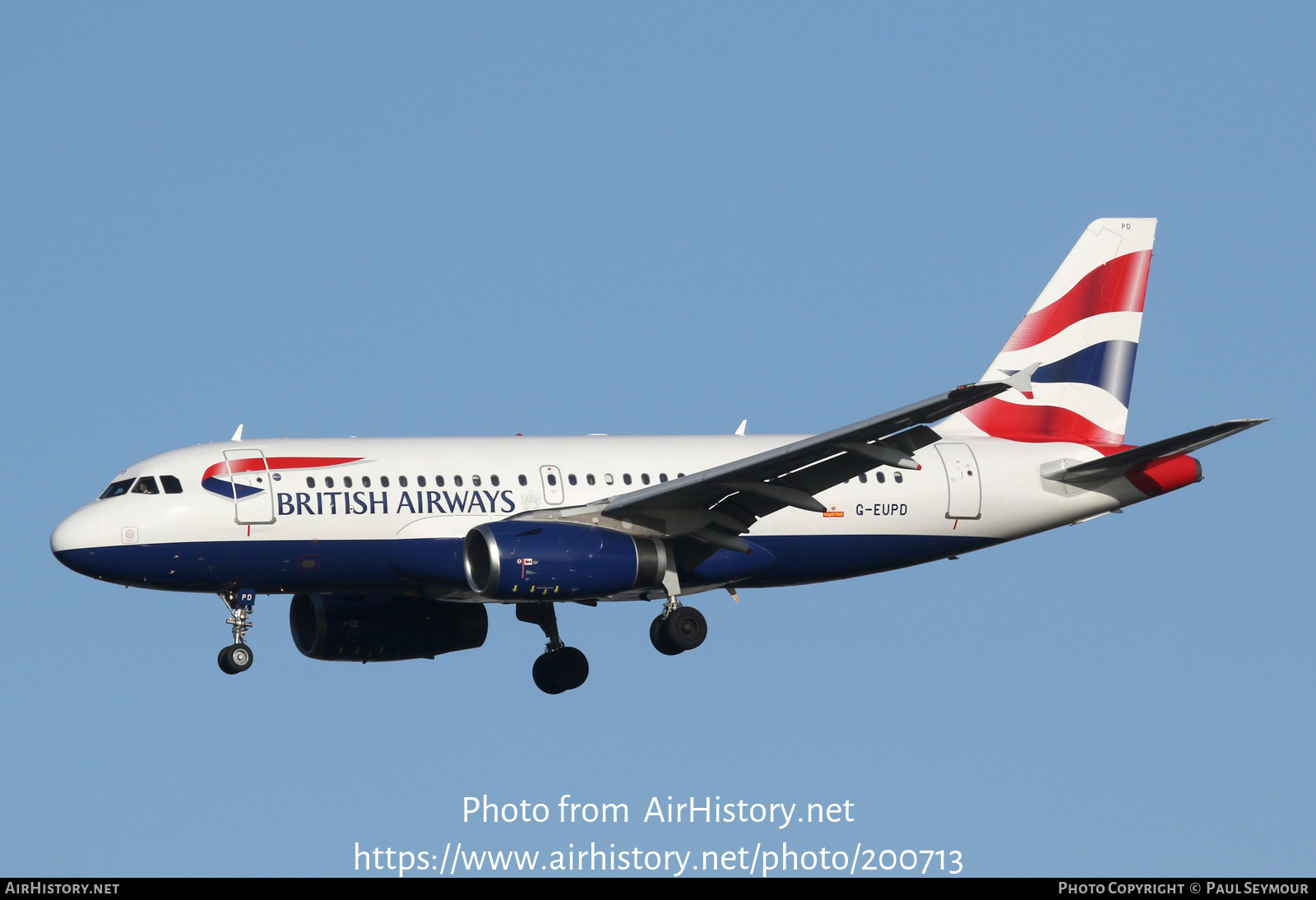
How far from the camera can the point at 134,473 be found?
37.5 metres

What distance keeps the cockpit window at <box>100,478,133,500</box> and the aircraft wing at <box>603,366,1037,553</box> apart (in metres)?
9.42

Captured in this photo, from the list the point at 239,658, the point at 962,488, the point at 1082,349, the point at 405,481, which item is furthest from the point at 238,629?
the point at 1082,349

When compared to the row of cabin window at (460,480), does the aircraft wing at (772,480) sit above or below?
below

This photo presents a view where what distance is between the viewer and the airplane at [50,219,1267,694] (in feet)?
118

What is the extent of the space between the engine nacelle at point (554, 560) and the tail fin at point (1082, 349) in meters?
9.84

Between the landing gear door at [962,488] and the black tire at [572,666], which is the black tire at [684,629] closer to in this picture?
the black tire at [572,666]

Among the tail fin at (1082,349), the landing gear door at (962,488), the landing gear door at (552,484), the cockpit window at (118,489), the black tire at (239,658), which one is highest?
the tail fin at (1082,349)

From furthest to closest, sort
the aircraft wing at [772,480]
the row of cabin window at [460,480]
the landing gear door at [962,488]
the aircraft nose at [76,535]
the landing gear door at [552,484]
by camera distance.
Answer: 1. the landing gear door at [962,488]
2. the landing gear door at [552,484]
3. the row of cabin window at [460,480]
4. the aircraft nose at [76,535]
5. the aircraft wing at [772,480]

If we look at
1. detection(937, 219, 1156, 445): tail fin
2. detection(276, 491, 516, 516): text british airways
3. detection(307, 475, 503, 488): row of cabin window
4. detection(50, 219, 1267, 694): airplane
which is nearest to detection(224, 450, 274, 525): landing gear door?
detection(50, 219, 1267, 694): airplane

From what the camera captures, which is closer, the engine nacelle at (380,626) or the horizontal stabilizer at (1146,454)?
the horizontal stabilizer at (1146,454)

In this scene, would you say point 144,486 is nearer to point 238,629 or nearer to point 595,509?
point 238,629

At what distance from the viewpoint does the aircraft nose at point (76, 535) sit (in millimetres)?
36438

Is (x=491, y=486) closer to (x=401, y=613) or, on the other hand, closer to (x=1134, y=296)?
(x=401, y=613)

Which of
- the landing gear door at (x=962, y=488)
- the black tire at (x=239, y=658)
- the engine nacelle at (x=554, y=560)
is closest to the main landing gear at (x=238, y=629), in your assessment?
the black tire at (x=239, y=658)
